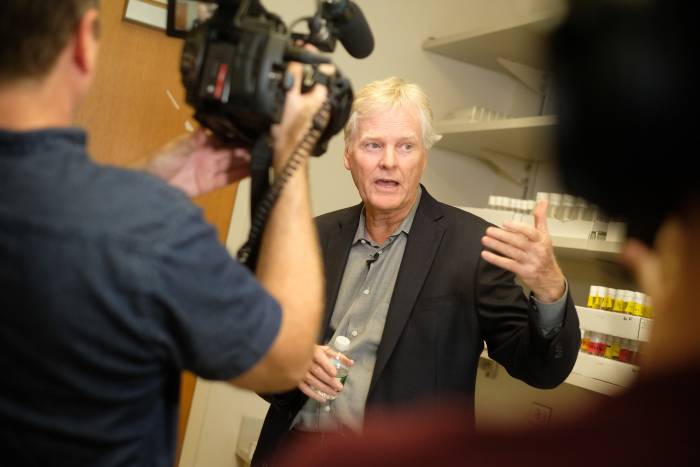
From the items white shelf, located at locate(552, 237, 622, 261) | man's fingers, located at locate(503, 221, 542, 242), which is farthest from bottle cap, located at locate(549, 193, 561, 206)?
man's fingers, located at locate(503, 221, 542, 242)

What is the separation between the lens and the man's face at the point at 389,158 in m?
1.81

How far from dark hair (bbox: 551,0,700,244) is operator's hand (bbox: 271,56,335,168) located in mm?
507

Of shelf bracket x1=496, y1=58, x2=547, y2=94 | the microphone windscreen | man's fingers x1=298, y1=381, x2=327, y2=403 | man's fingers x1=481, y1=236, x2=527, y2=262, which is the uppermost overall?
shelf bracket x1=496, y1=58, x2=547, y2=94

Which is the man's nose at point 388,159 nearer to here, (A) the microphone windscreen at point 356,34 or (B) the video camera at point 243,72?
(A) the microphone windscreen at point 356,34

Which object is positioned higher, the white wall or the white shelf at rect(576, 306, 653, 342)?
the white wall

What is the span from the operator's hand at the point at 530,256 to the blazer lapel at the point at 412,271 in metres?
0.27

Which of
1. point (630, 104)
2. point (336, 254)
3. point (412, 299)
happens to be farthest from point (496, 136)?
point (630, 104)

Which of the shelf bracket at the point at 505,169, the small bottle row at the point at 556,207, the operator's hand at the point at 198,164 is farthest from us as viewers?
the shelf bracket at the point at 505,169

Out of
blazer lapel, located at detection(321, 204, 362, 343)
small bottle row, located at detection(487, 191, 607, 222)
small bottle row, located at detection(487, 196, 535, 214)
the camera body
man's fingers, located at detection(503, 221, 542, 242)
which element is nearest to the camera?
the camera body

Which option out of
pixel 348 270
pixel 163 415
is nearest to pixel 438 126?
pixel 348 270

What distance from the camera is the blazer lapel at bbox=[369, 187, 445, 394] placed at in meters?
1.60

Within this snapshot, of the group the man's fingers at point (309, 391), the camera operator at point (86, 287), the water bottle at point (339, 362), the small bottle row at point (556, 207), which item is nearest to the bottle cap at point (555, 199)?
the small bottle row at point (556, 207)

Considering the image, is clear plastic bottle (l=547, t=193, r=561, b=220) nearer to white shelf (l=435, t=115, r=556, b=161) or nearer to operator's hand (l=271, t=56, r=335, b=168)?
white shelf (l=435, t=115, r=556, b=161)

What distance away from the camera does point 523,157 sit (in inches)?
117
